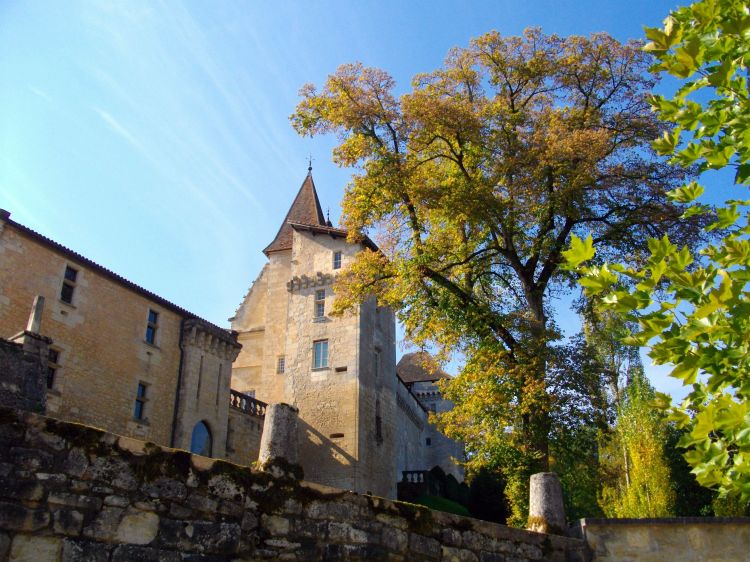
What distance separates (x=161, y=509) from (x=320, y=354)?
29.3 m

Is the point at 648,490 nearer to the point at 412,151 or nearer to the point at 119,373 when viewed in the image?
the point at 412,151

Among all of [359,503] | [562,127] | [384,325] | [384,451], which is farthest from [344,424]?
[359,503]

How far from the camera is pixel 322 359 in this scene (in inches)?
1366

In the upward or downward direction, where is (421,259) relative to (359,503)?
upward

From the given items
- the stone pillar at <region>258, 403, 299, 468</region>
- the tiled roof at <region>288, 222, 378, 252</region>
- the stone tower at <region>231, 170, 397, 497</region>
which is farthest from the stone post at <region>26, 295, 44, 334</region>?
the tiled roof at <region>288, 222, 378, 252</region>

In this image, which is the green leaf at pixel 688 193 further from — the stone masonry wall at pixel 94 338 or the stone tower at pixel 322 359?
the stone tower at pixel 322 359

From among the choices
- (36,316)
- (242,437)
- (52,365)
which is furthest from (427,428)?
(36,316)

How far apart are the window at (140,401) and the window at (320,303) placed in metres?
11.9

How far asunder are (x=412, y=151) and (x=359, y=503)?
13036 mm

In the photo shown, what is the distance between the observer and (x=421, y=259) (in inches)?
671

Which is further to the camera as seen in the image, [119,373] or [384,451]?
[384,451]

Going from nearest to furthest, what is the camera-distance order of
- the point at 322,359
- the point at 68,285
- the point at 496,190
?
the point at 496,190 → the point at 68,285 → the point at 322,359

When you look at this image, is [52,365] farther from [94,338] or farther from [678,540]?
[678,540]

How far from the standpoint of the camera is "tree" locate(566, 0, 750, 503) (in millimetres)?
4746
